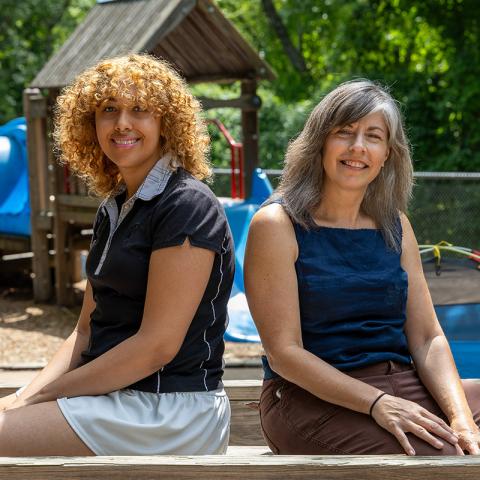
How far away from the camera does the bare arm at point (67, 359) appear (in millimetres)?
2592

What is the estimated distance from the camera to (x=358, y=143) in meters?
Answer: 2.61

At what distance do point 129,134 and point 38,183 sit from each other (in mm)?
6522

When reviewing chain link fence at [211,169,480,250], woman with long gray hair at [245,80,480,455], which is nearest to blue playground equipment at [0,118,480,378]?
woman with long gray hair at [245,80,480,455]

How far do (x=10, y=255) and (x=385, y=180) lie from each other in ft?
26.3

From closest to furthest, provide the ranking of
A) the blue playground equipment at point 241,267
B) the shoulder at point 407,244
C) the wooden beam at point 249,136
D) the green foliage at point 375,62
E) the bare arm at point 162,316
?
1. the bare arm at point 162,316
2. the shoulder at point 407,244
3. the blue playground equipment at point 241,267
4. the wooden beam at point 249,136
5. the green foliage at point 375,62

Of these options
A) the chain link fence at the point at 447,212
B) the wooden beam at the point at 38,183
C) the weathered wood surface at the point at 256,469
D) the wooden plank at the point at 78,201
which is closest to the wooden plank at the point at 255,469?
the weathered wood surface at the point at 256,469

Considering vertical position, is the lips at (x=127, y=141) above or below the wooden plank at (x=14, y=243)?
above

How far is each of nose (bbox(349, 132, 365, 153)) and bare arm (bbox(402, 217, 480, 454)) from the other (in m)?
0.33

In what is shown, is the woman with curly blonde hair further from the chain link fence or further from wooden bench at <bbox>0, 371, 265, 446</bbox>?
the chain link fence

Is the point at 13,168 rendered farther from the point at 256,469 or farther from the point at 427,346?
the point at 256,469

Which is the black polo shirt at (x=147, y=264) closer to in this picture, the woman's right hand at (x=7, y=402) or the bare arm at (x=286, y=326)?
the bare arm at (x=286, y=326)

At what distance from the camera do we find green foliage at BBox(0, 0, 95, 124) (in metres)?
18.3

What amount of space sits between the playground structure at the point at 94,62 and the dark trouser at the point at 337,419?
5424 millimetres

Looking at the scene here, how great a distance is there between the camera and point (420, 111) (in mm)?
13555
